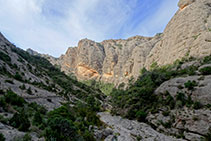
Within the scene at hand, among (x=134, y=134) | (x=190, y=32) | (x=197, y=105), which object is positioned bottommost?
(x=134, y=134)

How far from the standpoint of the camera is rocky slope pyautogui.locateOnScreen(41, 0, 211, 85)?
47156mm

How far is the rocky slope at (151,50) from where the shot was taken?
155 ft

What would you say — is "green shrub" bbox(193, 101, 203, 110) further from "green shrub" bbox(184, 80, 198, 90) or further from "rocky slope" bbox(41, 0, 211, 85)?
"rocky slope" bbox(41, 0, 211, 85)

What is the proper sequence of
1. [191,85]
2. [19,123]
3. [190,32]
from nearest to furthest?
[19,123], [191,85], [190,32]

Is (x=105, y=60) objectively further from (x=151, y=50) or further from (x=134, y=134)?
(x=134, y=134)

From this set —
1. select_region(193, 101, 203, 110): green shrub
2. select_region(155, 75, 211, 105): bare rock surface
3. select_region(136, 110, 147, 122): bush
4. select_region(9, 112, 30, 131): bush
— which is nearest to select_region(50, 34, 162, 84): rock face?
select_region(155, 75, 211, 105): bare rock surface

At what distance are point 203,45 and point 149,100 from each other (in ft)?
96.4

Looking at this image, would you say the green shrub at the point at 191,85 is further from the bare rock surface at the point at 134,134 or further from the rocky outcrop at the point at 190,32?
the rocky outcrop at the point at 190,32

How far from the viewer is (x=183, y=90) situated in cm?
2472

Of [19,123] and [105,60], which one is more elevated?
[105,60]

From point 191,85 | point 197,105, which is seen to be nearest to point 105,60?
point 191,85

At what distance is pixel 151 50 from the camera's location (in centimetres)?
8144

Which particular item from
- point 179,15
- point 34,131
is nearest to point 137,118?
point 34,131

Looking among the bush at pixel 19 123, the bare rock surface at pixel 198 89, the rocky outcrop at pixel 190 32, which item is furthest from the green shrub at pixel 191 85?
the bush at pixel 19 123
